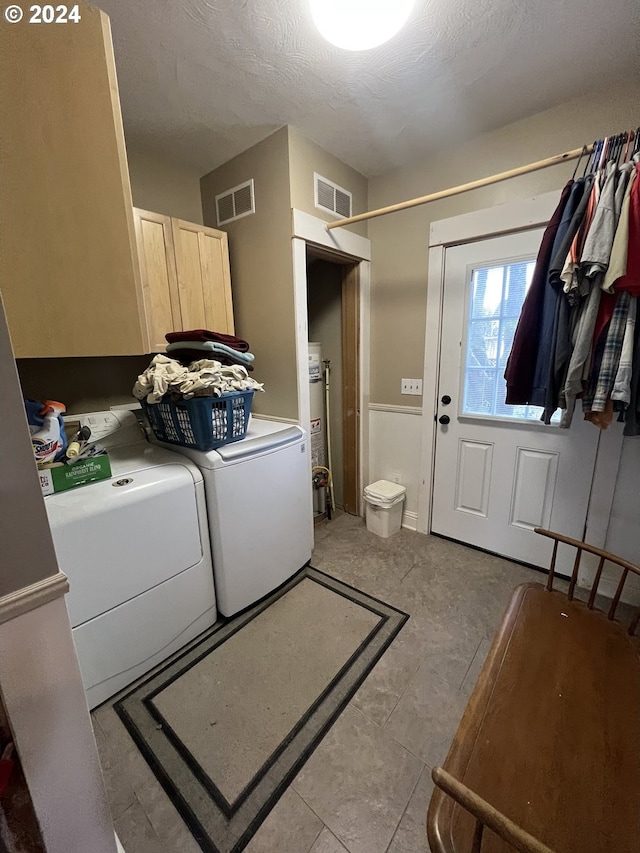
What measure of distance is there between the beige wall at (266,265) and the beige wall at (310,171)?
0.15ft

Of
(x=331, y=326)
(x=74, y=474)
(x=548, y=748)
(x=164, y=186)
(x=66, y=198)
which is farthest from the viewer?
(x=331, y=326)

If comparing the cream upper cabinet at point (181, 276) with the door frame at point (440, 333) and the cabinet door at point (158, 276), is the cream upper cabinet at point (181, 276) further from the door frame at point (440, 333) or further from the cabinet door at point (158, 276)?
the door frame at point (440, 333)

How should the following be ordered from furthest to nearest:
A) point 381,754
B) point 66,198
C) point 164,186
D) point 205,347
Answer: point 164,186, point 205,347, point 381,754, point 66,198

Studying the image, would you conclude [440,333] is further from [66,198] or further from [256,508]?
[66,198]

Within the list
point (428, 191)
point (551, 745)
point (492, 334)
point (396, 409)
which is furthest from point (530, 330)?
point (551, 745)

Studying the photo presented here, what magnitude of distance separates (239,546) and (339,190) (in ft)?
7.28

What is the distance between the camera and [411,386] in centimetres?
242

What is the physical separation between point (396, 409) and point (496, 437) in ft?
2.26

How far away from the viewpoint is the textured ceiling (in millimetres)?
1209

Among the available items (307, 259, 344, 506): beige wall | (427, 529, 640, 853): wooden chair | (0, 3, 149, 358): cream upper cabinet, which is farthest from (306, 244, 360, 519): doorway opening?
(427, 529, 640, 853): wooden chair

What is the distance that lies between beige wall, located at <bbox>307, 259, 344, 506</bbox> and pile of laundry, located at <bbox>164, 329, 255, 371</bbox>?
1.02m

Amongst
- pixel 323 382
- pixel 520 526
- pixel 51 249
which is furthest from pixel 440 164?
pixel 520 526

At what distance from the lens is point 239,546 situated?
172cm

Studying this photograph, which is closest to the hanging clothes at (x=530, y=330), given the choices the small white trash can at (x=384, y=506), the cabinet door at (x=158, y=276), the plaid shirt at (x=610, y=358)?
the plaid shirt at (x=610, y=358)
